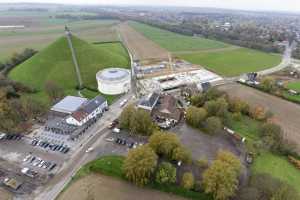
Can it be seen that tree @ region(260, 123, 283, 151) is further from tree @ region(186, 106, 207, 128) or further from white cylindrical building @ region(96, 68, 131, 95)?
white cylindrical building @ region(96, 68, 131, 95)

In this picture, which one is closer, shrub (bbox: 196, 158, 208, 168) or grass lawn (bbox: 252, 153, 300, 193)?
grass lawn (bbox: 252, 153, 300, 193)

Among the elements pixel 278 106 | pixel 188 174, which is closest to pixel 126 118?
pixel 188 174

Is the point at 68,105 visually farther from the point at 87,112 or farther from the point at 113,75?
the point at 113,75

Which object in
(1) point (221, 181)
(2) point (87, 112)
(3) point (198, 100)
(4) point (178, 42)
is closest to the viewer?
(1) point (221, 181)

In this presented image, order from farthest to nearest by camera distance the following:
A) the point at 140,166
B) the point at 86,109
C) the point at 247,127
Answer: the point at 86,109
the point at 247,127
the point at 140,166

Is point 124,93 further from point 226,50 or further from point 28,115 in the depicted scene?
point 226,50

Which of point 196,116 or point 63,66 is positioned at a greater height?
point 63,66

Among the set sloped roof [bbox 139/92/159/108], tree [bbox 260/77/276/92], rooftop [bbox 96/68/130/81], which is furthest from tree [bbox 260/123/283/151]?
rooftop [bbox 96/68/130/81]

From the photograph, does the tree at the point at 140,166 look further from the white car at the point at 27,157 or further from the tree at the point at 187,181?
the white car at the point at 27,157
